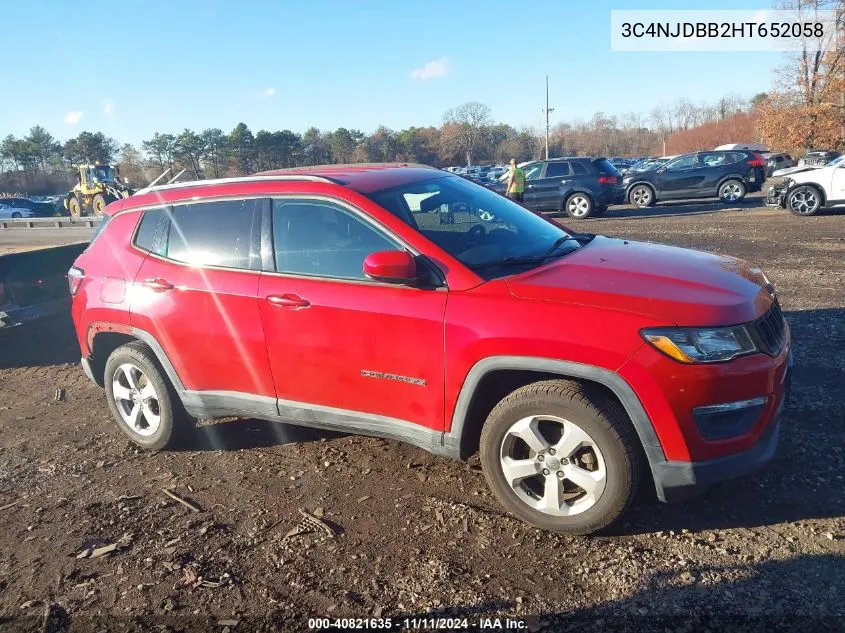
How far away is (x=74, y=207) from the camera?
31.0 m

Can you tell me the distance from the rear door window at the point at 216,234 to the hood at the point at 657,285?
5.59ft

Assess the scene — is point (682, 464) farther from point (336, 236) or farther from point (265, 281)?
point (265, 281)

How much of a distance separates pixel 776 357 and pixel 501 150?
8931 centimetres

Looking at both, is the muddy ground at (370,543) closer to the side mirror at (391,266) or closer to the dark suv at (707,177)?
the side mirror at (391,266)

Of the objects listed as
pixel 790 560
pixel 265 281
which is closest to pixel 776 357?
pixel 790 560

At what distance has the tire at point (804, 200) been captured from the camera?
14570 millimetres

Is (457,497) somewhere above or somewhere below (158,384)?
below

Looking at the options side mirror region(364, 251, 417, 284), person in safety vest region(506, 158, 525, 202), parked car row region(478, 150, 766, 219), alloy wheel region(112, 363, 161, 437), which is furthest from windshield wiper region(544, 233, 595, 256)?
parked car row region(478, 150, 766, 219)

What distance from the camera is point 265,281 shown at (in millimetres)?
3785

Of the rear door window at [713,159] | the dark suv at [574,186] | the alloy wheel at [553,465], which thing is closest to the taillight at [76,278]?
the alloy wheel at [553,465]

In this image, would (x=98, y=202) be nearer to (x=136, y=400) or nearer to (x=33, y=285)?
(x=33, y=285)

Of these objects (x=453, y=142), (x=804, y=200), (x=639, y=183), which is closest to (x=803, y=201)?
(x=804, y=200)

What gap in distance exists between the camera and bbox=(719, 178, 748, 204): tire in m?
18.8

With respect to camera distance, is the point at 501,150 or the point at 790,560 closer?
the point at 790,560
